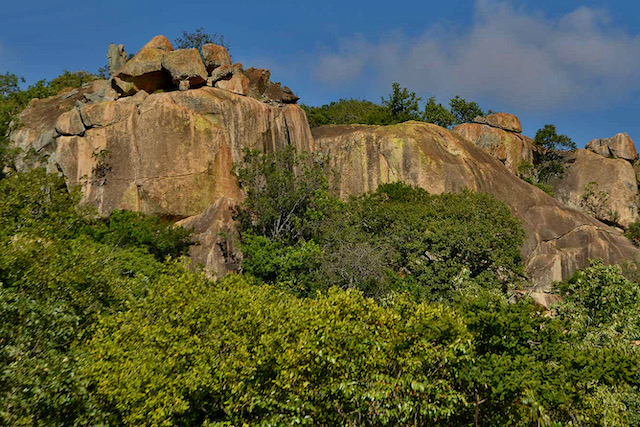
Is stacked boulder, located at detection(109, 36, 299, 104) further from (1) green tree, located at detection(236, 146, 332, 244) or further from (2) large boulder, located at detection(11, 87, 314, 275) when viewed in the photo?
(1) green tree, located at detection(236, 146, 332, 244)

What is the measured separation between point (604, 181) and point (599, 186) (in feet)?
2.27

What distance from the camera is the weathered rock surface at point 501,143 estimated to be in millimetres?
54719

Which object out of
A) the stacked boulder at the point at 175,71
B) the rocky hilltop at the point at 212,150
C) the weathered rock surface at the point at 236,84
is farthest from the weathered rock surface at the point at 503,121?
the weathered rock surface at the point at 236,84

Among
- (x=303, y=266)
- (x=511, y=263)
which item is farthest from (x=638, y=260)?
(x=303, y=266)

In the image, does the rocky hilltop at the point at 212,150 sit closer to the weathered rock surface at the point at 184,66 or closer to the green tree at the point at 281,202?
the weathered rock surface at the point at 184,66

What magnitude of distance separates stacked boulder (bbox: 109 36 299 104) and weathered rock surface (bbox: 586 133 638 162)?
37.4 metres

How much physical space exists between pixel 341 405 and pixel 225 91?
30866mm

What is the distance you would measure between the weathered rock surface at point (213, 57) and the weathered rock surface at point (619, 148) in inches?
1555

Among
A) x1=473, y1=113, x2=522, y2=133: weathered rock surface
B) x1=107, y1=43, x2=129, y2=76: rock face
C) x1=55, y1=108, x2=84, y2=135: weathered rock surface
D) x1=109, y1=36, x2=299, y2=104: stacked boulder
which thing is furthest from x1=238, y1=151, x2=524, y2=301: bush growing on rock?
x1=473, y1=113, x2=522, y2=133: weathered rock surface

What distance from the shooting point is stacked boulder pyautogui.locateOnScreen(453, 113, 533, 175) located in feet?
180

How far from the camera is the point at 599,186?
53.4 m

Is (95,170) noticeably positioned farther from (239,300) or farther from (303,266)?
(239,300)

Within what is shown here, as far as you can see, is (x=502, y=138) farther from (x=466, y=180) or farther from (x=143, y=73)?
(x=143, y=73)

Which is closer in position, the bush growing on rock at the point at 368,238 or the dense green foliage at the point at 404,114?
the bush growing on rock at the point at 368,238
